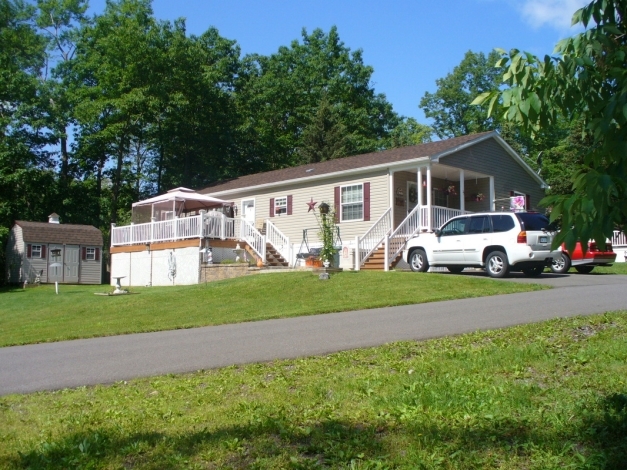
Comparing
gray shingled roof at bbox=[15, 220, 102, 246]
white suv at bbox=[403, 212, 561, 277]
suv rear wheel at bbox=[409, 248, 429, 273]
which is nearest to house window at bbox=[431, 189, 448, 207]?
suv rear wheel at bbox=[409, 248, 429, 273]

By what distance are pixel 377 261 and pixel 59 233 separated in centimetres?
2172

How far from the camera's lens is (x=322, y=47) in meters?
53.3

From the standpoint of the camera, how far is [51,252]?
34.0 m

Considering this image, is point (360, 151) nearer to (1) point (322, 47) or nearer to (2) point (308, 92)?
(2) point (308, 92)

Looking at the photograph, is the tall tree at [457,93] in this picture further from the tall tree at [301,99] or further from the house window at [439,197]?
the house window at [439,197]

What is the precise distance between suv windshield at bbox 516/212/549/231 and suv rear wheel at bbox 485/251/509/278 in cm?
101

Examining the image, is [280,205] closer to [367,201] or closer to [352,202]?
[352,202]

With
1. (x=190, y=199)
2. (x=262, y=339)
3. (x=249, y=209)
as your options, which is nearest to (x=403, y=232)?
(x=249, y=209)

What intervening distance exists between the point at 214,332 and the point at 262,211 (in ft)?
55.8

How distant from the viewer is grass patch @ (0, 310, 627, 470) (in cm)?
449

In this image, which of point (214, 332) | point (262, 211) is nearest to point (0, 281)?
point (262, 211)

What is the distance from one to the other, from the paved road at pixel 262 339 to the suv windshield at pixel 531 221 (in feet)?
12.7

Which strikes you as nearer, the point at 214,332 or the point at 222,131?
the point at 214,332

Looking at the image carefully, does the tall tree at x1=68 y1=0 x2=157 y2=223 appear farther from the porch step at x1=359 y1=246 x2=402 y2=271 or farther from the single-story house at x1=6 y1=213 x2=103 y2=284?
the porch step at x1=359 y1=246 x2=402 y2=271
